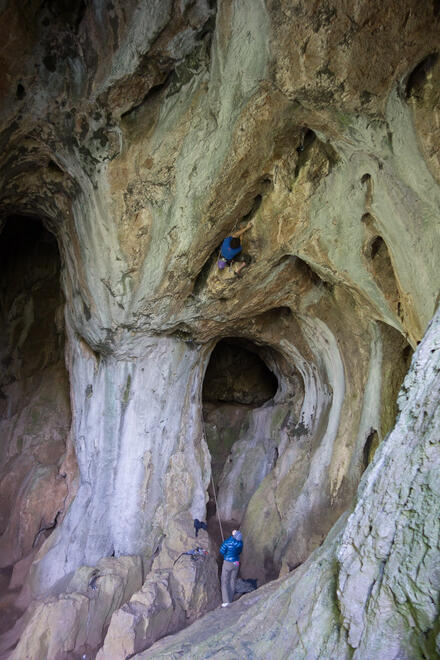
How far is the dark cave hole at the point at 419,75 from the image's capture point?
12.0ft

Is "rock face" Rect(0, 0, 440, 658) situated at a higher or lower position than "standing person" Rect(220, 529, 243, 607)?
higher

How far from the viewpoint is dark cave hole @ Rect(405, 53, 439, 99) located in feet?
12.0

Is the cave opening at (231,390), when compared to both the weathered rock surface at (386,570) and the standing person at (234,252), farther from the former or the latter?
the weathered rock surface at (386,570)

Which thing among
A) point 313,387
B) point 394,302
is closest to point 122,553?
point 313,387

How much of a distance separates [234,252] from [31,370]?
649 cm

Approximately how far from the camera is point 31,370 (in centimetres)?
985

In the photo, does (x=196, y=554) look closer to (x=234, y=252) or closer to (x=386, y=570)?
(x=234, y=252)

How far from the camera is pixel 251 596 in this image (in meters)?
4.93

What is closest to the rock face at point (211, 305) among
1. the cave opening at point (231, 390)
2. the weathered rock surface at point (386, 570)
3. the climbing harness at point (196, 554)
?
the weathered rock surface at point (386, 570)

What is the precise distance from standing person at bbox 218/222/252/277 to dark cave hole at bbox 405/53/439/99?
2.67 m

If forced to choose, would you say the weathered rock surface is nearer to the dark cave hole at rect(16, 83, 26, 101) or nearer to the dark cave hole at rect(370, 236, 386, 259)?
the dark cave hole at rect(370, 236, 386, 259)

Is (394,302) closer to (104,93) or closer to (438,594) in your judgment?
(438,594)

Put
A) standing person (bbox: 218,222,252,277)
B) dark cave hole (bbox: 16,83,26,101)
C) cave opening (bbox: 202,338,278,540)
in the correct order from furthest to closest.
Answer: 1. cave opening (bbox: 202,338,278,540)
2. standing person (bbox: 218,222,252,277)
3. dark cave hole (bbox: 16,83,26,101)

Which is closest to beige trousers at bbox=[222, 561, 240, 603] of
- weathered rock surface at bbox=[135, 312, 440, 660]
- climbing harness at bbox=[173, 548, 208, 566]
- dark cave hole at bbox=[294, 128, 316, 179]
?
climbing harness at bbox=[173, 548, 208, 566]
